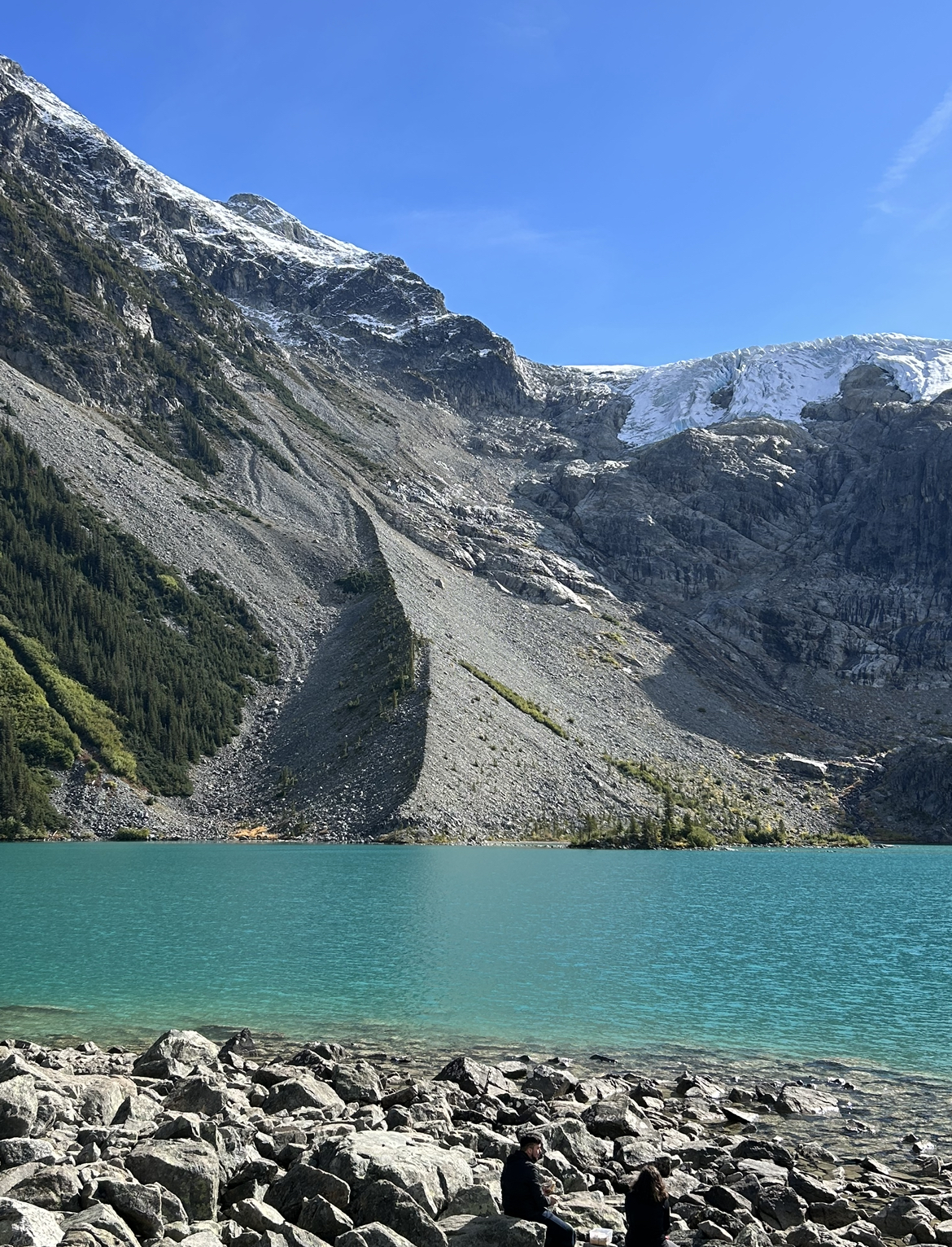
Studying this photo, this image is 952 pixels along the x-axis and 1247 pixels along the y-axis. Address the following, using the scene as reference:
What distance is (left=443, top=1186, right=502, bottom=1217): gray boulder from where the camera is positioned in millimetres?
14523

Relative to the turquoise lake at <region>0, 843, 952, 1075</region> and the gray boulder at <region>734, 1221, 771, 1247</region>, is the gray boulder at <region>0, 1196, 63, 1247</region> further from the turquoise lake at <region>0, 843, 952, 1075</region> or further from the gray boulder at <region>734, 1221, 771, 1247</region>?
the turquoise lake at <region>0, 843, 952, 1075</region>

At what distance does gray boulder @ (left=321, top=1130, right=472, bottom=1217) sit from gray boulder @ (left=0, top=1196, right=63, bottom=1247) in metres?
4.40

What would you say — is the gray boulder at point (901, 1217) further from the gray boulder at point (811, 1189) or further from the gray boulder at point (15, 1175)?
the gray boulder at point (15, 1175)

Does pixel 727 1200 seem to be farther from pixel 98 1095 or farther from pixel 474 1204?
pixel 98 1095

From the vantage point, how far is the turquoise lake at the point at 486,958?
30.9 meters

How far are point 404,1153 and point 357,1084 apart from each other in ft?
20.7

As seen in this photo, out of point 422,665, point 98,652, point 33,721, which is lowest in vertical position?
point 33,721

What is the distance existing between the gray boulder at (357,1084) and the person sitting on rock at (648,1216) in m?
9.87

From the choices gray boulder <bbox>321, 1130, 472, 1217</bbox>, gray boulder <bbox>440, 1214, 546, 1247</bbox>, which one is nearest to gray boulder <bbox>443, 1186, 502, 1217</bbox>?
gray boulder <bbox>321, 1130, 472, 1217</bbox>

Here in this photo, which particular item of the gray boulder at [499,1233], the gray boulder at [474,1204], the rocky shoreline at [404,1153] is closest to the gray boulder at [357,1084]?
the rocky shoreline at [404,1153]

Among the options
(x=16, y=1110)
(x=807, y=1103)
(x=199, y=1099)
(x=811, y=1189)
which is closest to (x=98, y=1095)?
(x=199, y=1099)

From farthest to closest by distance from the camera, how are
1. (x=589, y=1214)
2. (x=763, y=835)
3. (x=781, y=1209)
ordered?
(x=763, y=835)
(x=781, y=1209)
(x=589, y=1214)

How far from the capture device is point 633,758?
439ft

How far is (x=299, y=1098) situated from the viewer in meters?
20.3
